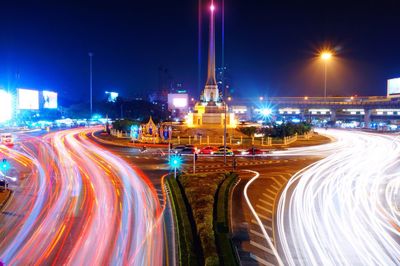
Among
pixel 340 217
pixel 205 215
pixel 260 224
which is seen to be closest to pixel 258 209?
pixel 260 224

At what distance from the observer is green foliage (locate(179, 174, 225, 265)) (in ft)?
44.4

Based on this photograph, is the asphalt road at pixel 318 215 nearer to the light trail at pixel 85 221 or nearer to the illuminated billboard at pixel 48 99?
the light trail at pixel 85 221

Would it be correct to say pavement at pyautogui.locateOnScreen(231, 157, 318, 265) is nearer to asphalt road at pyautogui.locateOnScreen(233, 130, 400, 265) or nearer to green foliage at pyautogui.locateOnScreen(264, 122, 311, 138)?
asphalt road at pyautogui.locateOnScreen(233, 130, 400, 265)

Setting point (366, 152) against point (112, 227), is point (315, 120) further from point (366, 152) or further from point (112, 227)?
point (112, 227)

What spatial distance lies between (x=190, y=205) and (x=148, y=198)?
290 centimetres

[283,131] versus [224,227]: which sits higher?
[283,131]

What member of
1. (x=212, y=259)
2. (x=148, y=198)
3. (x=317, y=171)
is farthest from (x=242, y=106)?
(x=212, y=259)

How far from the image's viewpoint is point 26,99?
90125 mm

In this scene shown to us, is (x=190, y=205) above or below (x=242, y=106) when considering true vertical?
below

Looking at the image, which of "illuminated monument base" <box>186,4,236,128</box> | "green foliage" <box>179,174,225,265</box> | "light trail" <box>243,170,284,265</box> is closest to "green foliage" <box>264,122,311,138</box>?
"illuminated monument base" <box>186,4,236,128</box>

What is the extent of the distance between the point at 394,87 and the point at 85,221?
88806 mm

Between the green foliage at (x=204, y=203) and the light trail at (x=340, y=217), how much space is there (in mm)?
2689

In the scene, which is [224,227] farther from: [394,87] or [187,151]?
[394,87]

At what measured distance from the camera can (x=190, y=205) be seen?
19.9m
